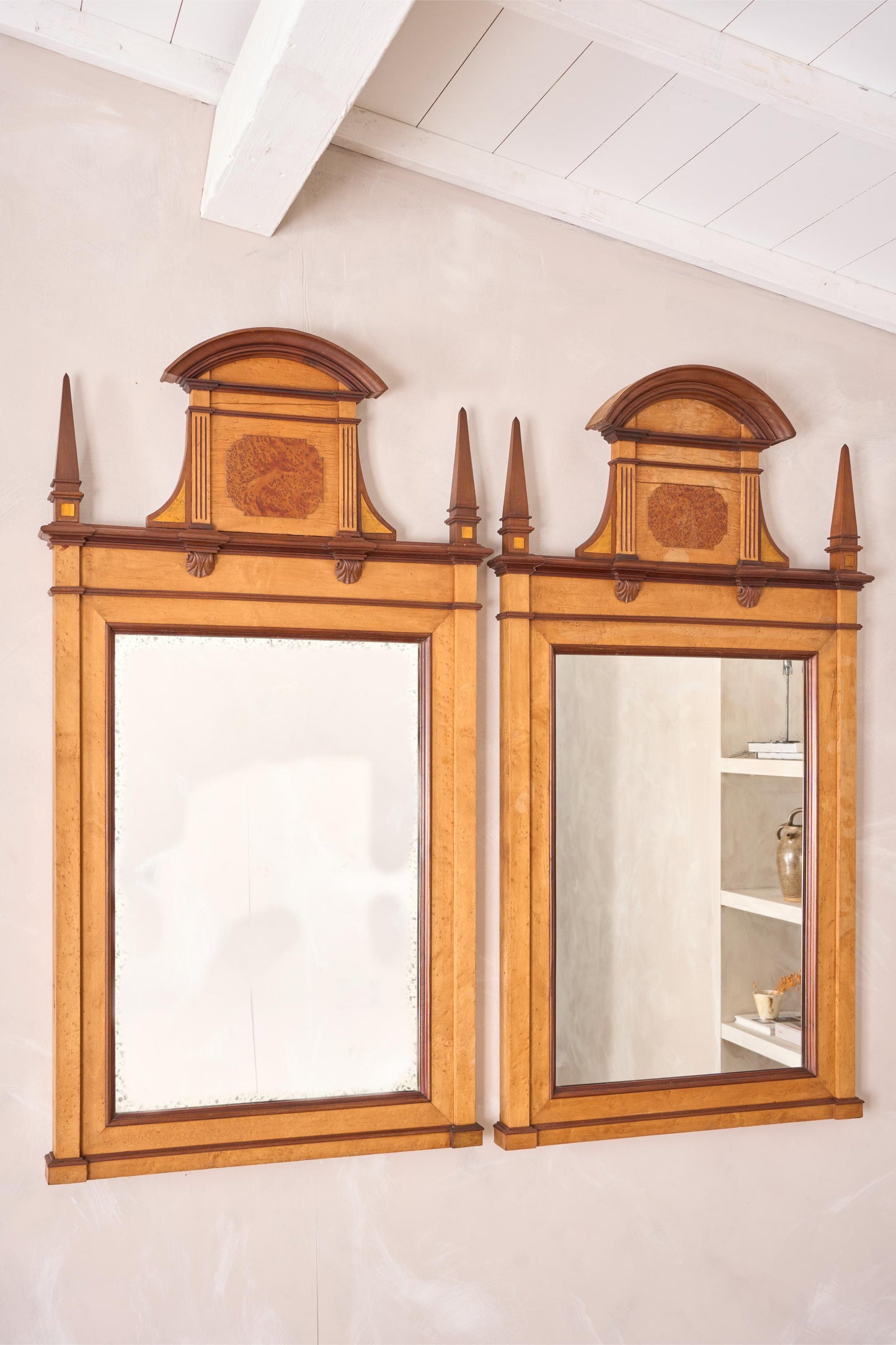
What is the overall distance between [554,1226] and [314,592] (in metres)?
1.21

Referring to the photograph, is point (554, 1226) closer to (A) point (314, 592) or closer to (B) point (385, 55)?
(A) point (314, 592)

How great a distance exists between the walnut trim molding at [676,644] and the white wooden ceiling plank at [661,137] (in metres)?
0.35

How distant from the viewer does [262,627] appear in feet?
6.08

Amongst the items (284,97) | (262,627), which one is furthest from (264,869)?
(284,97)

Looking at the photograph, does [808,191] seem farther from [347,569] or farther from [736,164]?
[347,569]

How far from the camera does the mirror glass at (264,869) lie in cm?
179

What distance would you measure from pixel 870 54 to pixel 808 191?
338 millimetres

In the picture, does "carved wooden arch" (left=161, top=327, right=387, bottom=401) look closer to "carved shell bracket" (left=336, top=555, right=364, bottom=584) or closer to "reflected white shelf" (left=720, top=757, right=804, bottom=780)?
"carved shell bracket" (left=336, top=555, right=364, bottom=584)

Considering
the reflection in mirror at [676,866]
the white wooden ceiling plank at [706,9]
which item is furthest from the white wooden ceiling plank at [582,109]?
the reflection in mirror at [676,866]

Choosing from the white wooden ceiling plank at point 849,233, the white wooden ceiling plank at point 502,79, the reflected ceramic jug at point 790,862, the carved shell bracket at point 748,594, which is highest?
the white wooden ceiling plank at point 502,79

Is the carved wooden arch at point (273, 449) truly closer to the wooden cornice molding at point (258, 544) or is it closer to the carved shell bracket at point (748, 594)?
the wooden cornice molding at point (258, 544)

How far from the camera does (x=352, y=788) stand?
1898 mm

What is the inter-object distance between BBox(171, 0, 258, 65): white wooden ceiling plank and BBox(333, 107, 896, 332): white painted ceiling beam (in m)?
0.22

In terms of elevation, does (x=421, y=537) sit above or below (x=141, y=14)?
below
